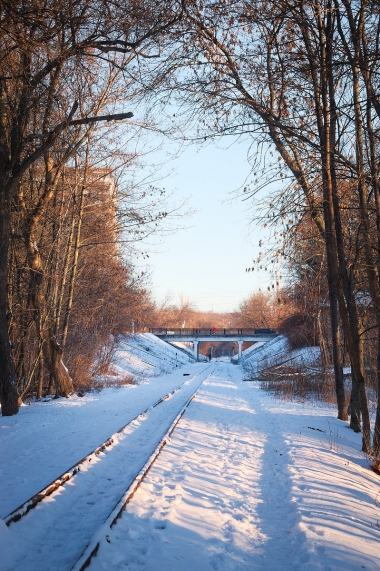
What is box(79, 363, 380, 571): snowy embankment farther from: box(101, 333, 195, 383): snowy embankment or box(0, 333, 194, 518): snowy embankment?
box(101, 333, 195, 383): snowy embankment

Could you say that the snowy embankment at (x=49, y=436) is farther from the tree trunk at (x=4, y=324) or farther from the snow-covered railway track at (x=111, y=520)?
the snow-covered railway track at (x=111, y=520)

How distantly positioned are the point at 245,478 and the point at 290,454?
5.07 feet

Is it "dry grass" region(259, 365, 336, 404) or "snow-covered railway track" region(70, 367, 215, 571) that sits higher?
"snow-covered railway track" region(70, 367, 215, 571)

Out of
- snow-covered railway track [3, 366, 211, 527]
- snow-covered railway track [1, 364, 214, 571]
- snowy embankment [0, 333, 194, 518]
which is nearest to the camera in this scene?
snow-covered railway track [1, 364, 214, 571]

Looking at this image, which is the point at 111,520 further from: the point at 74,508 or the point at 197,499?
the point at 197,499

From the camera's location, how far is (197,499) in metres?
5.63

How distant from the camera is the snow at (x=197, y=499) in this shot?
4145mm

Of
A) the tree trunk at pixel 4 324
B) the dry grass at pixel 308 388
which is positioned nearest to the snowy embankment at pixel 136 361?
the dry grass at pixel 308 388

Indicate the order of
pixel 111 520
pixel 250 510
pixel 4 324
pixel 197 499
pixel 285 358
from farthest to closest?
1. pixel 285 358
2. pixel 4 324
3. pixel 197 499
4. pixel 250 510
5. pixel 111 520

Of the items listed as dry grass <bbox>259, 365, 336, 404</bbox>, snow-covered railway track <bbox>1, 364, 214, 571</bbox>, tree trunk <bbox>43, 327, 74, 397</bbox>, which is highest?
tree trunk <bbox>43, 327, 74, 397</bbox>

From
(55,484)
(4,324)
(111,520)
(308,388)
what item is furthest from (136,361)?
(111,520)

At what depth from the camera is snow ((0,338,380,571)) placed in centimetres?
414

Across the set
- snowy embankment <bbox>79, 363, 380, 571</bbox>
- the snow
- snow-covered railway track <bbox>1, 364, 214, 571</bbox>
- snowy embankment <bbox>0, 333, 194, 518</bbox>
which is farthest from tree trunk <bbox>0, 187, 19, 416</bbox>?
snowy embankment <bbox>79, 363, 380, 571</bbox>

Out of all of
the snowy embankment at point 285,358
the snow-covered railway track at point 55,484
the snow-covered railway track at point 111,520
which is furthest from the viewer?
the snowy embankment at point 285,358
